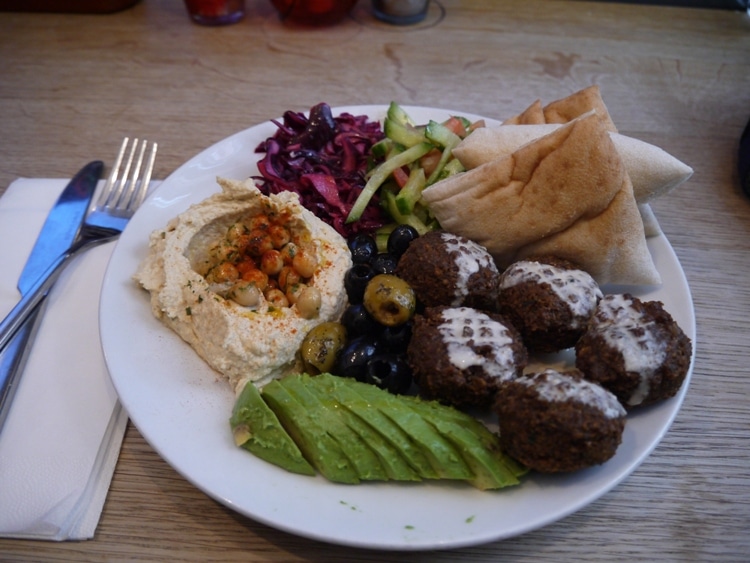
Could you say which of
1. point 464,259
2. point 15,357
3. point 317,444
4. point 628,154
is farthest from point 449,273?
point 15,357

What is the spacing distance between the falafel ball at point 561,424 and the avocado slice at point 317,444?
0.46 meters

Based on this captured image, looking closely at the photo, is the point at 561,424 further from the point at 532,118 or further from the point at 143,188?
the point at 143,188

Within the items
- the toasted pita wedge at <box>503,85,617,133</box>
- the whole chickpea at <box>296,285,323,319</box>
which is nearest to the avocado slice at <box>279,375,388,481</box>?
the whole chickpea at <box>296,285,323,319</box>

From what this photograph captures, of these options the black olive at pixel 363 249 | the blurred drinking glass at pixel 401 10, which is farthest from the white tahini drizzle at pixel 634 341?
the blurred drinking glass at pixel 401 10

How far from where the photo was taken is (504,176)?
7.59ft

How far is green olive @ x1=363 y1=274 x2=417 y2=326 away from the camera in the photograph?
2.03 metres

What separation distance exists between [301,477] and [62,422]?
891mm

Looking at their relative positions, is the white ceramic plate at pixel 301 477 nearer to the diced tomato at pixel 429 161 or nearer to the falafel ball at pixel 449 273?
the falafel ball at pixel 449 273

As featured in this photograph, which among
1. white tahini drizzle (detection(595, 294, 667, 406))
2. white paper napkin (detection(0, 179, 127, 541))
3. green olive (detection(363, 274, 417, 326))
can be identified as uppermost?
white tahini drizzle (detection(595, 294, 667, 406))

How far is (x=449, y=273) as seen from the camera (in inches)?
81.4

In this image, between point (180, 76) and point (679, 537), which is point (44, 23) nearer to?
point (180, 76)

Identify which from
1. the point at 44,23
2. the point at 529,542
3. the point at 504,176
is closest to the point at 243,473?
the point at 529,542

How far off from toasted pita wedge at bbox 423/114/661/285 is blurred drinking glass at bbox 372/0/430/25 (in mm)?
2683

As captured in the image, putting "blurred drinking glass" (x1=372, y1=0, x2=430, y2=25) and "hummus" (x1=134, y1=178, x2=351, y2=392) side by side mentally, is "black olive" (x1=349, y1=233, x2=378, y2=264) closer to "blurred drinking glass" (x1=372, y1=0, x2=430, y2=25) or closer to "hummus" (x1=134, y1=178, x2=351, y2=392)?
"hummus" (x1=134, y1=178, x2=351, y2=392)
